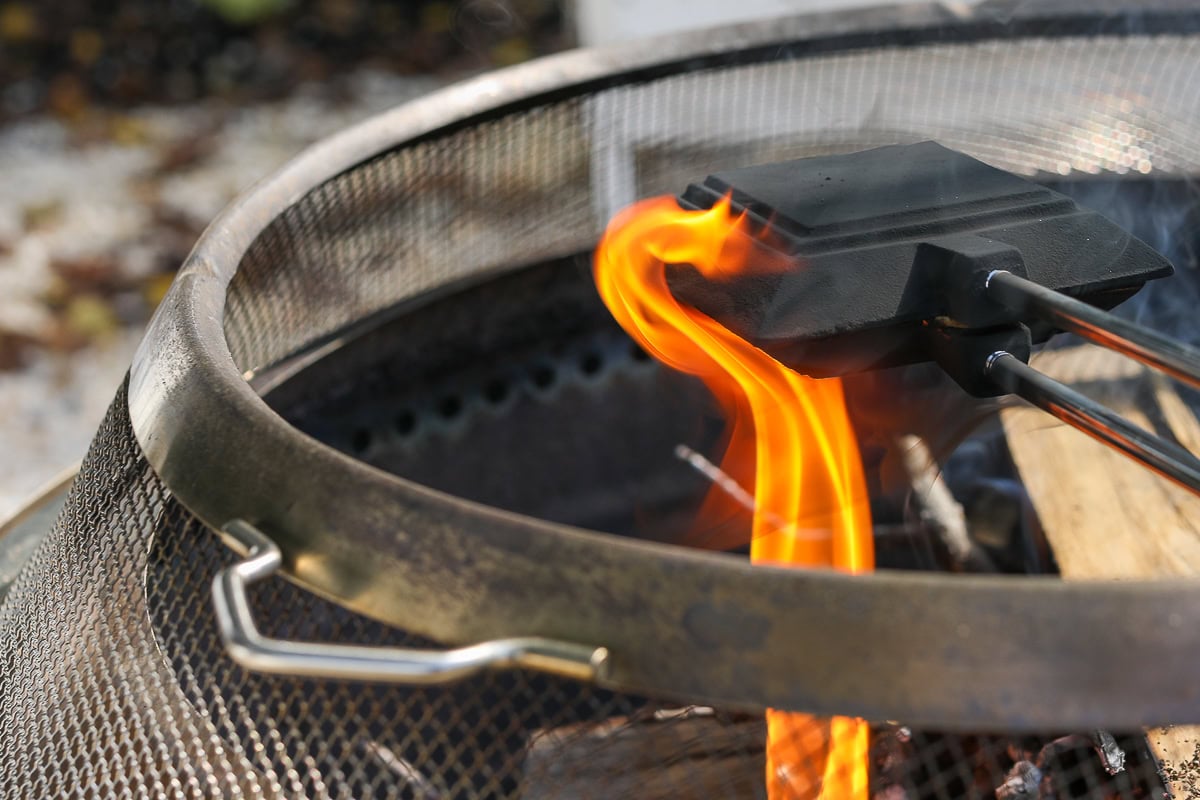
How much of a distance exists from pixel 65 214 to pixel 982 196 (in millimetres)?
2523

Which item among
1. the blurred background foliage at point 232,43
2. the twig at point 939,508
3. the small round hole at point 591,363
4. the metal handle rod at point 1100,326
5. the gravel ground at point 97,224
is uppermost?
the metal handle rod at point 1100,326

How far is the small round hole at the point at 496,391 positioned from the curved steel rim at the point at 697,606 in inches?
25.7

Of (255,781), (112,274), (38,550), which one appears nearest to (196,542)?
(255,781)

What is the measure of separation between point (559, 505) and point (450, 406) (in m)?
0.19

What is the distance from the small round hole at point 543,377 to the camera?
1.39m

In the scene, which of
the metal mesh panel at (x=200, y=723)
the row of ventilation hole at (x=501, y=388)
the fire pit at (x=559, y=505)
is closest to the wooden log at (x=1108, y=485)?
the fire pit at (x=559, y=505)

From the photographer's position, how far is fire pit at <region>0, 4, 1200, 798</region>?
0.55 meters

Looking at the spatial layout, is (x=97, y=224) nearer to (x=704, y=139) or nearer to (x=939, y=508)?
(x=704, y=139)

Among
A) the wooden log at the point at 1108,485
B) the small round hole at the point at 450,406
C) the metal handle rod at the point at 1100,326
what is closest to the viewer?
the metal handle rod at the point at 1100,326

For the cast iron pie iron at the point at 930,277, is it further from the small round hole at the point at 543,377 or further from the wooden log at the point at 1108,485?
the small round hole at the point at 543,377

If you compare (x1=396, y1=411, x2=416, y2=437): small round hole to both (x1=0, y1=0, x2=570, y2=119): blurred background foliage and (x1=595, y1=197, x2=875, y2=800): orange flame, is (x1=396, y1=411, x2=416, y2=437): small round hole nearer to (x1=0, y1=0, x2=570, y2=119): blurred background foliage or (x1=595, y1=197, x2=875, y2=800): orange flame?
(x1=595, y1=197, x2=875, y2=800): orange flame

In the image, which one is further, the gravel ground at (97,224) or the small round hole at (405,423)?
the gravel ground at (97,224)

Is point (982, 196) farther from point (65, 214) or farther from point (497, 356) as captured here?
point (65, 214)

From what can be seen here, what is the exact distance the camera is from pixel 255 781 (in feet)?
2.49
